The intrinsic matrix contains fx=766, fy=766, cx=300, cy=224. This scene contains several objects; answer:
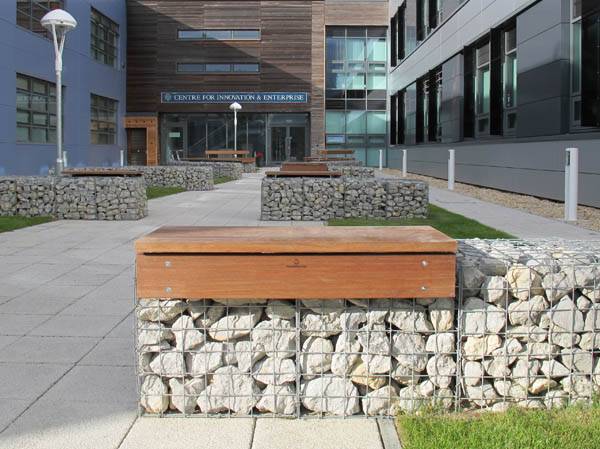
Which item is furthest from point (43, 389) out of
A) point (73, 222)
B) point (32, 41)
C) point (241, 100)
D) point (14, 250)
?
point (241, 100)

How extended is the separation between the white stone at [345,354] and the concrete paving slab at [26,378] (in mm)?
1660

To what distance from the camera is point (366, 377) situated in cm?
382

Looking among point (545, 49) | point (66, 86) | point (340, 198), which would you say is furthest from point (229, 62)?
point (340, 198)

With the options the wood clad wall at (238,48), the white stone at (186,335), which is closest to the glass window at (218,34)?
the wood clad wall at (238,48)

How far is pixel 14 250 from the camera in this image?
33.4ft

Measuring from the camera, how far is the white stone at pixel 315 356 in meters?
3.84

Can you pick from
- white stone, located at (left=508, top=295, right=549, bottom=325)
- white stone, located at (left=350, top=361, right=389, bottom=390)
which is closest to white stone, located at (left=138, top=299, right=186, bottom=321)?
white stone, located at (left=350, top=361, right=389, bottom=390)

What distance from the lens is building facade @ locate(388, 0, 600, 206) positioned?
52.4 feet

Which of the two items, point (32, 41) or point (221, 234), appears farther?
point (32, 41)

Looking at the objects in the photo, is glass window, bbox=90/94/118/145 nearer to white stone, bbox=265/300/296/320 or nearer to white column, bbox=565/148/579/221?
white column, bbox=565/148/579/221

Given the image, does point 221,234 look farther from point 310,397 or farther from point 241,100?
point 241,100

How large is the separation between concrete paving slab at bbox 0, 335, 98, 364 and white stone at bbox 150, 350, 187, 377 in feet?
4.11

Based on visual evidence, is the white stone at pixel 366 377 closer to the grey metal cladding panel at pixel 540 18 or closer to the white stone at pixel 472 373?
the white stone at pixel 472 373

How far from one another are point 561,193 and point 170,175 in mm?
12684
